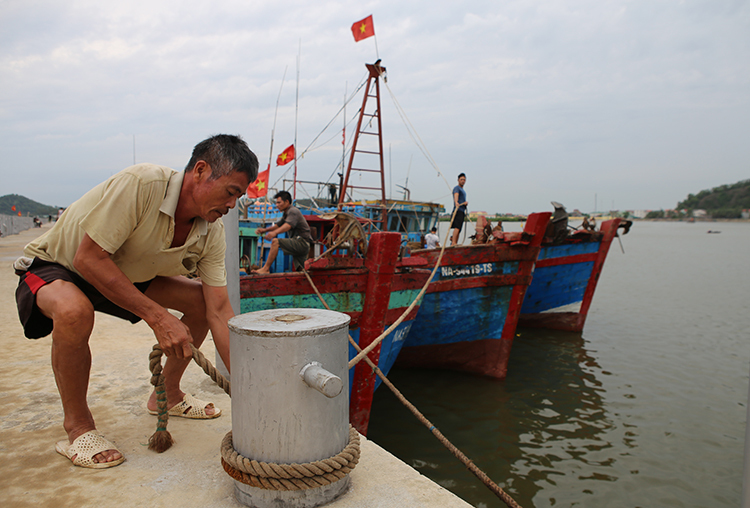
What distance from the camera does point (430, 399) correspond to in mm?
6359

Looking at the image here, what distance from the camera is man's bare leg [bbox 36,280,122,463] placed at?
186cm

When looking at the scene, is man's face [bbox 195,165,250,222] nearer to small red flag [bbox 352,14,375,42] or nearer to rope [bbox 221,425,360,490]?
rope [bbox 221,425,360,490]

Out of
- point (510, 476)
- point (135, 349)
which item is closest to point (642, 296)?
point (510, 476)

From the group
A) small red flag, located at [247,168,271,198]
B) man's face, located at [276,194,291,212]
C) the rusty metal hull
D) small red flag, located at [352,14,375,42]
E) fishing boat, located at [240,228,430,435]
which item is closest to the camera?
fishing boat, located at [240,228,430,435]

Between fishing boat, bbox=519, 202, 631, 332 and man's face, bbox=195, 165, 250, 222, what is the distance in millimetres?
7868

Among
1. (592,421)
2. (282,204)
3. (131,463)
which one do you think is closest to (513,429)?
(592,421)

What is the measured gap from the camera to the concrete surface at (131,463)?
1.72 meters

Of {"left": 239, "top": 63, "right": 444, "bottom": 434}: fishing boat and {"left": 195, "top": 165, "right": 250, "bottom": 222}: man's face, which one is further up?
{"left": 195, "top": 165, "right": 250, "bottom": 222}: man's face

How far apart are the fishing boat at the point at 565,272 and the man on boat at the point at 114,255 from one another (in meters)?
7.92

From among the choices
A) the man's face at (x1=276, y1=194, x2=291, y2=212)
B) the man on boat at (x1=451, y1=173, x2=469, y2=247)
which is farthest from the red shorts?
the man on boat at (x1=451, y1=173, x2=469, y2=247)

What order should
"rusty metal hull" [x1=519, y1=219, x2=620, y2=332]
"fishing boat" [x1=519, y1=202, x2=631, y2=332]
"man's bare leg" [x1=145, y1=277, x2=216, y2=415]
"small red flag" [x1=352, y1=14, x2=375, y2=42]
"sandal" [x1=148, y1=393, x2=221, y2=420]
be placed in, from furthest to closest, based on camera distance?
1. "small red flag" [x1=352, y1=14, x2=375, y2=42]
2. "rusty metal hull" [x1=519, y1=219, x2=620, y2=332]
3. "fishing boat" [x1=519, y1=202, x2=631, y2=332]
4. "sandal" [x1=148, y1=393, x2=221, y2=420]
5. "man's bare leg" [x1=145, y1=277, x2=216, y2=415]

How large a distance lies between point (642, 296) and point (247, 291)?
15832mm

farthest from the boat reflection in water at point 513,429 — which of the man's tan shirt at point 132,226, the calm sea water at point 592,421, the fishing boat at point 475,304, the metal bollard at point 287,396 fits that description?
the man's tan shirt at point 132,226

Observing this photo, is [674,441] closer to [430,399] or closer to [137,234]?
[430,399]
